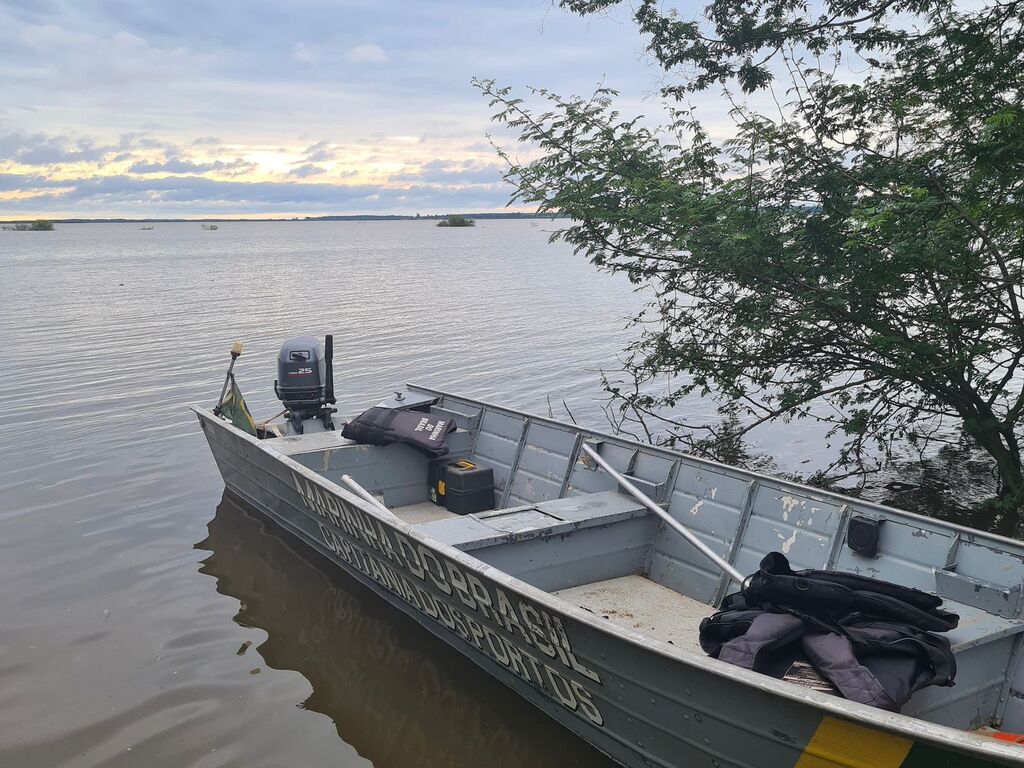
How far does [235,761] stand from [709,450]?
7.81 meters

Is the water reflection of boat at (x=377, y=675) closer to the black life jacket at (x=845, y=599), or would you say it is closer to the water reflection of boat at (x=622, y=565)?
the water reflection of boat at (x=622, y=565)

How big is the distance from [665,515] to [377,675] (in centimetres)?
244

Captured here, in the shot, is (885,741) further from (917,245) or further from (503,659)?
(917,245)

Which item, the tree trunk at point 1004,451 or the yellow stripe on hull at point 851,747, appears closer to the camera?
the yellow stripe on hull at point 851,747

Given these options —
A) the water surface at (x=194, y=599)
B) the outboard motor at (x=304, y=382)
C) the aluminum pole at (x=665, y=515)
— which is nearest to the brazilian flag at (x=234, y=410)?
the outboard motor at (x=304, y=382)

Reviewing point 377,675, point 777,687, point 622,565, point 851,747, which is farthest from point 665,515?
point 851,747

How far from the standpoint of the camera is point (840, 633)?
13.0ft

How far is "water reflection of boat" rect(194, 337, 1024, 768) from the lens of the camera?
3736 mm

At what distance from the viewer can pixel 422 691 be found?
5.83 meters

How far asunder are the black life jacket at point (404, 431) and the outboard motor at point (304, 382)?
3.84 feet

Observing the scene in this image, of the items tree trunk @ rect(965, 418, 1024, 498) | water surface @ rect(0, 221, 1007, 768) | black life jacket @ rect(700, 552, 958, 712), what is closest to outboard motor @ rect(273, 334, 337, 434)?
water surface @ rect(0, 221, 1007, 768)

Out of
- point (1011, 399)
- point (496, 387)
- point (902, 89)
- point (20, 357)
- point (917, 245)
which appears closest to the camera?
point (917, 245)

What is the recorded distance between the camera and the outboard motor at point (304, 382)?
9438mm

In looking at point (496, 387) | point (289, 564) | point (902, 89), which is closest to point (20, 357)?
point (496, 387)
